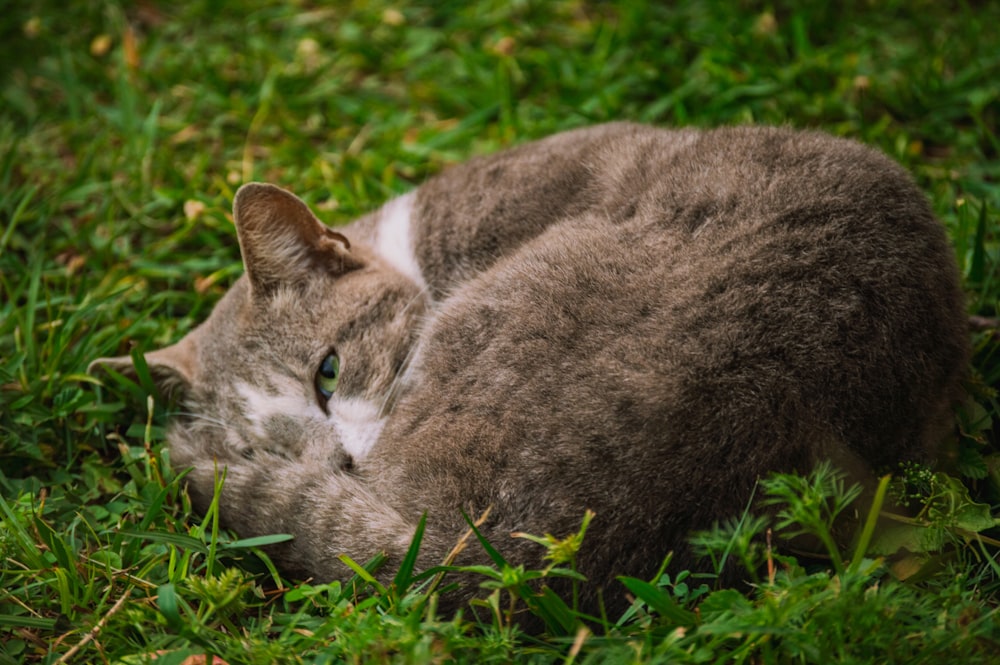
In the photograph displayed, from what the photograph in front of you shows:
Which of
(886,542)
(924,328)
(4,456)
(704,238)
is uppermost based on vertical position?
(704,238)

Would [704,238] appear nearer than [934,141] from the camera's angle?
Yes

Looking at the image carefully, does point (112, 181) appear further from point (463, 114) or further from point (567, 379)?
point (567, 379)

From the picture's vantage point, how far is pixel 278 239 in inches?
127

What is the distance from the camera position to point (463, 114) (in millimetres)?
4961

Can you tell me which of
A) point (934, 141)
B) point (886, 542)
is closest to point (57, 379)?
point (886, 542)

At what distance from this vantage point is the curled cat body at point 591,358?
232 cm

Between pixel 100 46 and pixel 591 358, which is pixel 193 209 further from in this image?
pixel 591 358

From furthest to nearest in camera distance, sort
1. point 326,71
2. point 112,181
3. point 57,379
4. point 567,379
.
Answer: point 326,71
point 112,181
point 57,379
point 567,379

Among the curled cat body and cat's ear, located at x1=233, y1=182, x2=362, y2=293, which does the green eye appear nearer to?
the curled cat body

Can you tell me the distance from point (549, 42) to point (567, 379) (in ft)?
11.0

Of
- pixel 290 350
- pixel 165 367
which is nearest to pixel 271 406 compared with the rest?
pixel 290 350

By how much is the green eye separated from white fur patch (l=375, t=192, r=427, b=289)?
0.47 metres

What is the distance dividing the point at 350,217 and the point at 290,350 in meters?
1.32

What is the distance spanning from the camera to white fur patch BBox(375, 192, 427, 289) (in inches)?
138
